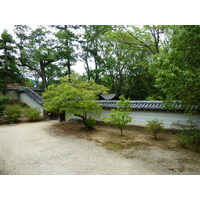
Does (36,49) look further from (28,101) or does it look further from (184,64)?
(184,64)

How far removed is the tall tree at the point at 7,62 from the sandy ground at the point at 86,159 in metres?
4.21

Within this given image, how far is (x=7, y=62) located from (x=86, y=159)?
6.68 m

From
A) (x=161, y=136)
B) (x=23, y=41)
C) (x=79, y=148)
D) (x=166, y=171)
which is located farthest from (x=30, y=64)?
(x=166, y=171)

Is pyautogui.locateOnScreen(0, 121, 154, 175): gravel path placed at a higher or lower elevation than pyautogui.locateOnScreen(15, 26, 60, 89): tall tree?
lower

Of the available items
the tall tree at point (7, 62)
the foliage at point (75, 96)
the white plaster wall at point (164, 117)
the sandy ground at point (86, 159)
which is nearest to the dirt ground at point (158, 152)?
the sandy ground at point (86, 159)

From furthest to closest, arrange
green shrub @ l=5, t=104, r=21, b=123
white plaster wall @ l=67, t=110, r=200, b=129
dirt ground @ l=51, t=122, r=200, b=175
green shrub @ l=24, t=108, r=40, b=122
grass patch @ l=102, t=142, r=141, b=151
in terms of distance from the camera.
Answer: green shrub @ l=24, t=108, r=40, b=122
green shrub @ l=5, t=104, r=21, b=123
white plaster wall @ l=67, t=110, r=200, b=129
grass patch @ l=102, t=142, r=141, b=151
dirt ground @ l=51, t=122, r=200, b=175

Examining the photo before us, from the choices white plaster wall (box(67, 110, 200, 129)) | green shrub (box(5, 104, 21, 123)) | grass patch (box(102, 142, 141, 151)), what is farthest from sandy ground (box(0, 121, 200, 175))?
green shrub (box(5, 104, 21, 123))

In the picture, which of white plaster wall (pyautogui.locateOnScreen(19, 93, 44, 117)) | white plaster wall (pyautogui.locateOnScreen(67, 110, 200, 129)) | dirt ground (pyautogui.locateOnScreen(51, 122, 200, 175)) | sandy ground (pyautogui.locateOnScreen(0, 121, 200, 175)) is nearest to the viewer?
sandy ground (pyautogui.locateOnScreen(0, 121, 200, 175))

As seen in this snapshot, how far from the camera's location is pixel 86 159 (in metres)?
2.99

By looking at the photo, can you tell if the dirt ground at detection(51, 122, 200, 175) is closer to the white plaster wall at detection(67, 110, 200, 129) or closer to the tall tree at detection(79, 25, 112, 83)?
the white plaster wall at detection(67, 110, 200, 129)

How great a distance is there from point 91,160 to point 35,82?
39.0 feet

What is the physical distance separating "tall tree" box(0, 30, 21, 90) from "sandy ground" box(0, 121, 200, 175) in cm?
421

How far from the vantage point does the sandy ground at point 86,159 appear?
8.20 ft

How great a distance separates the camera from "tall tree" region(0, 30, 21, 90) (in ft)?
21.8
